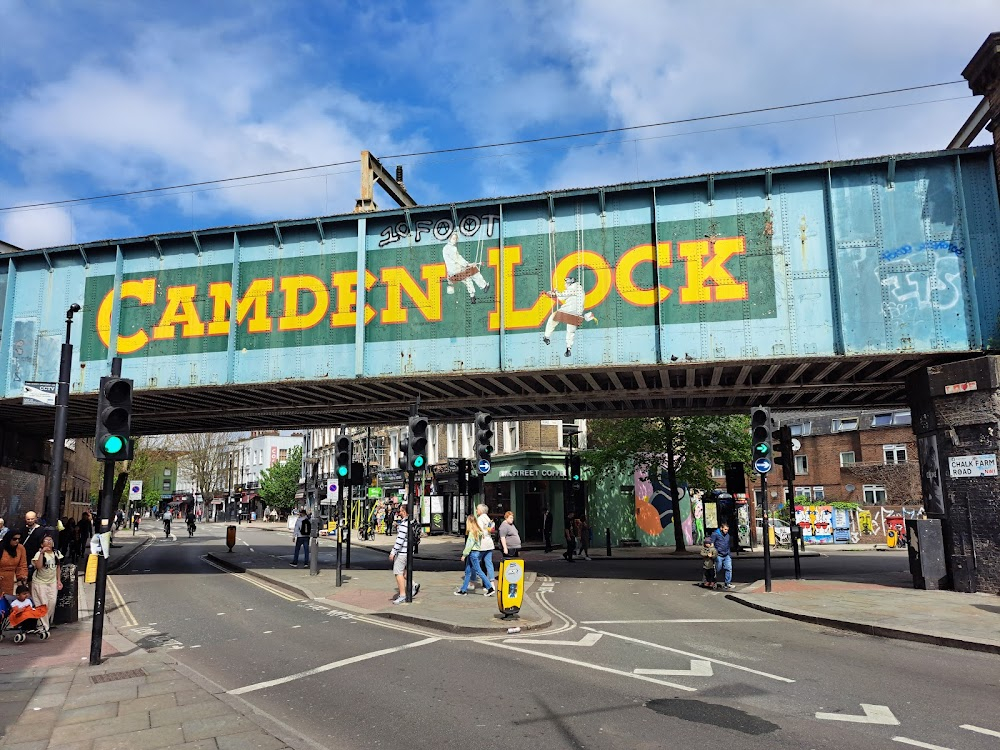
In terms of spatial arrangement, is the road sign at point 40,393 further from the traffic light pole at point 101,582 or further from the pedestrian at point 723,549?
the pedestrian at point 723,549

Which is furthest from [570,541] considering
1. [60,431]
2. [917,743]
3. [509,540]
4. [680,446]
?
[917,743]

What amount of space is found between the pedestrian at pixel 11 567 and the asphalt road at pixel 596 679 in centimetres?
190

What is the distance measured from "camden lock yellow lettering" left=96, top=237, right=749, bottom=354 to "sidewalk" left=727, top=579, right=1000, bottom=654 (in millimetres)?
6611

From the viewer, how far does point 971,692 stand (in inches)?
296

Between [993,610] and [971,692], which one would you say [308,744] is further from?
[993,610]

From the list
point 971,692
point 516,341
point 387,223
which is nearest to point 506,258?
point 516,341

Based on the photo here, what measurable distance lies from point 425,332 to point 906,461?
119 ft

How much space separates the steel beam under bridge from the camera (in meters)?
16.1

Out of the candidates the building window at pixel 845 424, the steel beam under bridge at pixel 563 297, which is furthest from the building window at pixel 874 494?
the steel beam under bridge at pixel 563 297

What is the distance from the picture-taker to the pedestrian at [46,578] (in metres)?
11.2

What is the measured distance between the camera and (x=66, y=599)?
12.3 metres

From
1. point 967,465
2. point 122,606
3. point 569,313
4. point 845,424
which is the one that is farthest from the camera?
point 845,424

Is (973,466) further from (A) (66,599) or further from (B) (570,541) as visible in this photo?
(A) (66,599)

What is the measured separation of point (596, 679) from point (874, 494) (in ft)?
140
